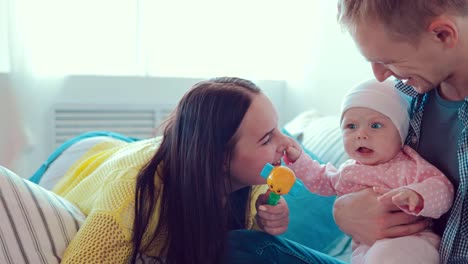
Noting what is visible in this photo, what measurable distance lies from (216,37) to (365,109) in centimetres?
176

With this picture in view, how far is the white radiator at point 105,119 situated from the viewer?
8.53 ft

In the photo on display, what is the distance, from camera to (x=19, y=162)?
8.11 feet

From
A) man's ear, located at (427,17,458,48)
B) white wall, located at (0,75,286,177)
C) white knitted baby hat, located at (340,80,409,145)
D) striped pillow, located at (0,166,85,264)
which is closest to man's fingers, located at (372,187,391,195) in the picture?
white knitted baby hat, located at (340,80,409,145)

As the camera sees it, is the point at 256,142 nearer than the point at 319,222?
Yes

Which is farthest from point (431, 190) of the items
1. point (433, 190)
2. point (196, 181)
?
point (196, 181)

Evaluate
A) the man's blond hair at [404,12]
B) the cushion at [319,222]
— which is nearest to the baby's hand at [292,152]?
the cushion at [319,222]

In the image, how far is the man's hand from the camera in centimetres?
107

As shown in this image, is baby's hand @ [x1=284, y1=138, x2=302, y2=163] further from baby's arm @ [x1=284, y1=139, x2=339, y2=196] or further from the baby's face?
the baby's face

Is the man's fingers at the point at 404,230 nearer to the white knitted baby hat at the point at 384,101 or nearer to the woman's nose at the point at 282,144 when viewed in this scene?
the white knitted baby hat at the point at 384,101

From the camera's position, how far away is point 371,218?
1095 millimetres

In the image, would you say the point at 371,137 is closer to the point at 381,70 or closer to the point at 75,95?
the point at 381,70

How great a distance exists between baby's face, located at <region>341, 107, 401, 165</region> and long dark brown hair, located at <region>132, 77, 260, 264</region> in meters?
0.24

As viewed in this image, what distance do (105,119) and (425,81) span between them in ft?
6.49

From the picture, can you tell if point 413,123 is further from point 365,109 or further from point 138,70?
point 138,70
